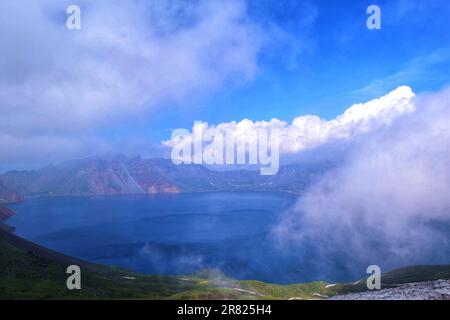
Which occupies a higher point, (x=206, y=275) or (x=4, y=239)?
(x=4, y=239)
